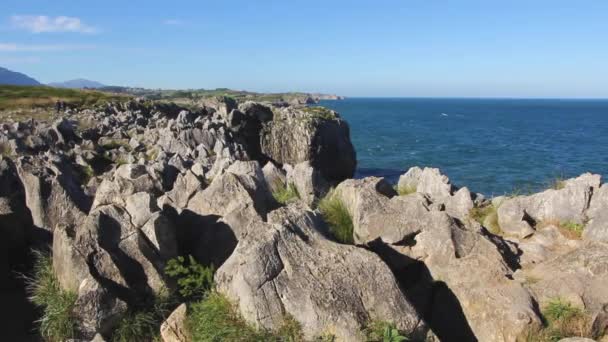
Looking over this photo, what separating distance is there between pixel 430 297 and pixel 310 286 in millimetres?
2832

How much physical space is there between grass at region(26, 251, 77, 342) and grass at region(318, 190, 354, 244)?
5.40 meters

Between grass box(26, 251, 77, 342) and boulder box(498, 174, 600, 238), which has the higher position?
boulder box(498, 174, 600, 238)

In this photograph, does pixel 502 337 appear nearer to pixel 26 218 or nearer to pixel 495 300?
pixel 495 300

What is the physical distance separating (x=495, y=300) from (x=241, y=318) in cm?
433

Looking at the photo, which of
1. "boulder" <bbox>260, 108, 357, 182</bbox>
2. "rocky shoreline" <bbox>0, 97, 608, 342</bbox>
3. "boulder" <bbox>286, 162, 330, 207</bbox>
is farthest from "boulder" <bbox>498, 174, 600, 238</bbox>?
"boulder" <bbox>260, 108, 357, 182</bbox>

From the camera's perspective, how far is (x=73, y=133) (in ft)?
140

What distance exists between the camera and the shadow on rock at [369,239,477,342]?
9.17 m

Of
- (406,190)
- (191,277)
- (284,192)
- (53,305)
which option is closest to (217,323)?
(191,277)

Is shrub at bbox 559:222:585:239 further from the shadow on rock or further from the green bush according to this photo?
the green bush

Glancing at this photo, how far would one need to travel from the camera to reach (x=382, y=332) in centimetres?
780

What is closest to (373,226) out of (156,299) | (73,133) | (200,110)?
(156,299)

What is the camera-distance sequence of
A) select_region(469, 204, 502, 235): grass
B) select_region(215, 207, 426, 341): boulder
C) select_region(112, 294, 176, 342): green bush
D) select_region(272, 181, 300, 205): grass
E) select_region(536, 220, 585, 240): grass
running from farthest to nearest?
A: select_region(272, 181, 300, 205): grass
select_region(469, 204, 502, 235): grass
select_region(536, 220, 585, 240): grass
select_region(112, 294, 176, 342): green bush
select_region(215, 207, 426, 341): boulder

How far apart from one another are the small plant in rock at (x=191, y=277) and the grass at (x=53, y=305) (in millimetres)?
1735

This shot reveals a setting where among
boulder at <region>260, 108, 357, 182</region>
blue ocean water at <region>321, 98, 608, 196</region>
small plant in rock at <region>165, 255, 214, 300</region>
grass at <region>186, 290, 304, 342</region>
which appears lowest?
blue ocean water at <region>321, 98, 608, 196</region>
